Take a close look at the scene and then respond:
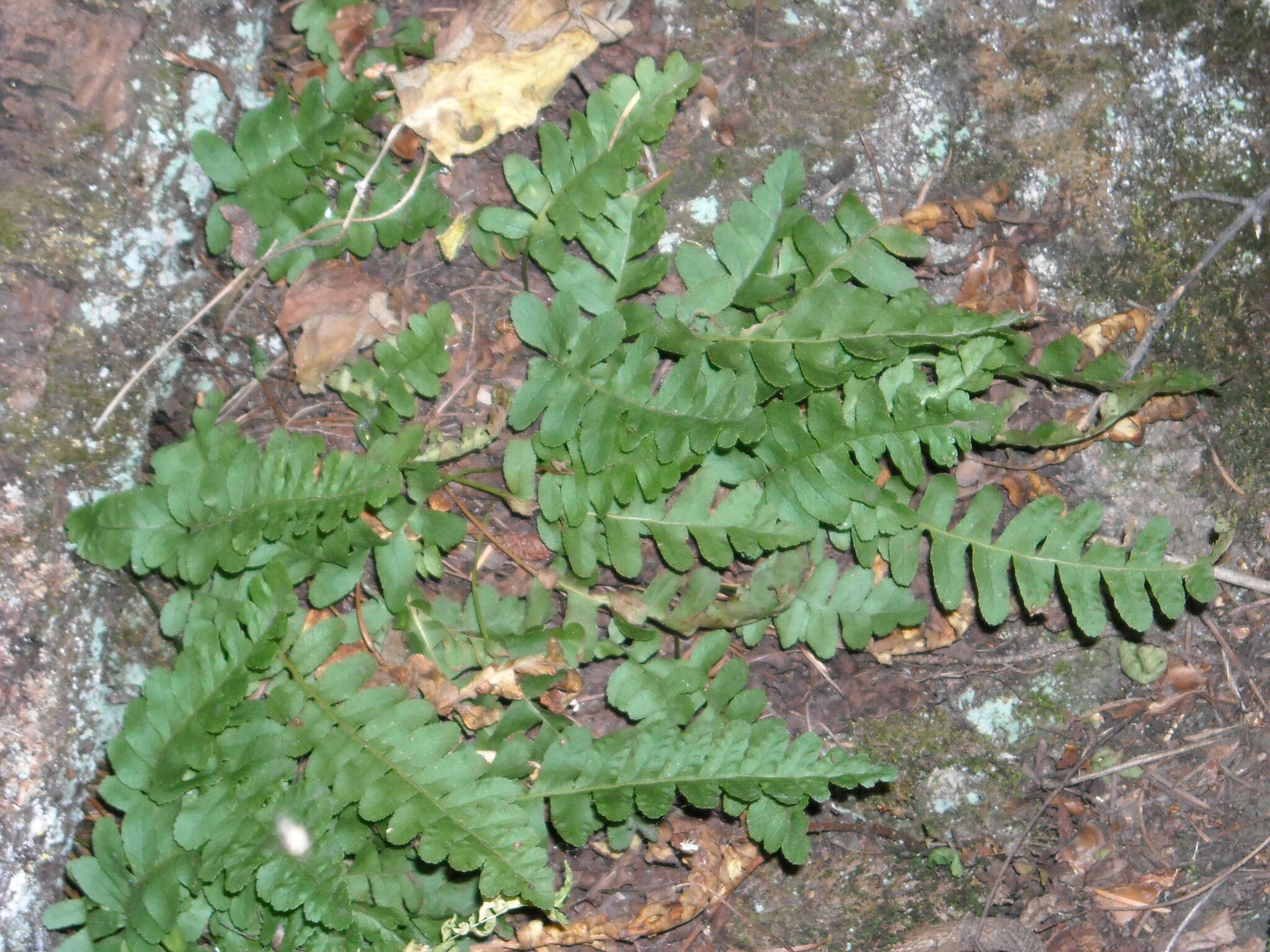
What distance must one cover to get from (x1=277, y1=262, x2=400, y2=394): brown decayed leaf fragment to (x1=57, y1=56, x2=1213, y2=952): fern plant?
0.10 metres

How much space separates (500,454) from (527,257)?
0.60 m

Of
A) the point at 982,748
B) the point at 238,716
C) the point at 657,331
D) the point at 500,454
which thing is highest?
the point at 657,331

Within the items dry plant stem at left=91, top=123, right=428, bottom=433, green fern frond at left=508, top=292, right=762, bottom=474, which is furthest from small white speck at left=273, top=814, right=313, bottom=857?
dry plant stem at left=91, top=123, right=428, bottom=433

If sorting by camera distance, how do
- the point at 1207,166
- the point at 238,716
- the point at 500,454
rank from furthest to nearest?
the point at 1207,166 < the point at 500,454 < the point at 238,716

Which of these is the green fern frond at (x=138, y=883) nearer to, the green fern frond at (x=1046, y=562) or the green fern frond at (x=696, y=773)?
the green fern frond at (x=696, y=773)

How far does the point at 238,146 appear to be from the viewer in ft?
8.98

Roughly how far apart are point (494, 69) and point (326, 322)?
2.95 feet

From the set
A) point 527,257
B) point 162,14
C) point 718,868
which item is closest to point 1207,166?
point 527,257

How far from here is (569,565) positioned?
2.89 m

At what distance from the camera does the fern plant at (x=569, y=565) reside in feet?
8.18

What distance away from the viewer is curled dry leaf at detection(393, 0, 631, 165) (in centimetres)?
286

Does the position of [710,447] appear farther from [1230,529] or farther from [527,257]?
[1230,529]

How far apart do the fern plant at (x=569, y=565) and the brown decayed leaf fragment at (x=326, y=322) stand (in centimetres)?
10

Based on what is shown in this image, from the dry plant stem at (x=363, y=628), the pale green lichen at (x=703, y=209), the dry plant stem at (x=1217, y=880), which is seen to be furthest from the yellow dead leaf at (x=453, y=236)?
the dry plant stem at (x=1217, y=880)
